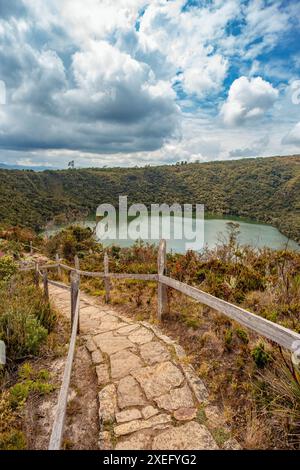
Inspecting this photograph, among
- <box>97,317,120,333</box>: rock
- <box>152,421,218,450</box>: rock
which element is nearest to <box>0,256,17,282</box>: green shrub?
<box>97,317,120,333</box>: rock

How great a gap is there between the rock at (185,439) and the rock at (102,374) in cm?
94

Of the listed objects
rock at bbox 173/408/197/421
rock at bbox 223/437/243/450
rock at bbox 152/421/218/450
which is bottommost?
rock at bbox 173/408/197/421

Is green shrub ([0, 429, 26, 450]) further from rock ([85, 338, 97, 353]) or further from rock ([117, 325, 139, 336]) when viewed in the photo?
rock ([117, 325, 139, 336])

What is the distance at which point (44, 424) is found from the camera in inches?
91.0

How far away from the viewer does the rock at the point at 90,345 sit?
3.54 metres

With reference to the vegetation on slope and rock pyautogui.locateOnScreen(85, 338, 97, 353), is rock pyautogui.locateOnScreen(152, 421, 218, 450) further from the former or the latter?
rock pyautogui.locateOnScreen(85, 338, 97, 353)

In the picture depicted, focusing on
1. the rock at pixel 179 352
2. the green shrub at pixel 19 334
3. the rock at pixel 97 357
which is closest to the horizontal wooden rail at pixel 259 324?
the rock at pixel 179 352

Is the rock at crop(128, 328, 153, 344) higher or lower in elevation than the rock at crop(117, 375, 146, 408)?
lower

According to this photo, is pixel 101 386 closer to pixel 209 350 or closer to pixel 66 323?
pixel 209 350

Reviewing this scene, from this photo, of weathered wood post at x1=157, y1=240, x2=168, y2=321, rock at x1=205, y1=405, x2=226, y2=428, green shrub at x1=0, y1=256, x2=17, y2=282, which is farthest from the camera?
green shrub at x1=0, y1=256, x2=17, y2=282

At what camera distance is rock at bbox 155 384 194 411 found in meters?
2.35

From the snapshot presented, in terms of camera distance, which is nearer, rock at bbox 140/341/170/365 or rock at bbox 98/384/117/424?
rock at bbox 98/384/117/424

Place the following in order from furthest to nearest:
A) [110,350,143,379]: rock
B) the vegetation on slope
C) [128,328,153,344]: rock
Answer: [128,328,153,344]: rock
[110,350,143,379]: rock
the vegetation on slope

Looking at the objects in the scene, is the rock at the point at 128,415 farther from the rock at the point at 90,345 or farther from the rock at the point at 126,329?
the rock at the point at 126,329
